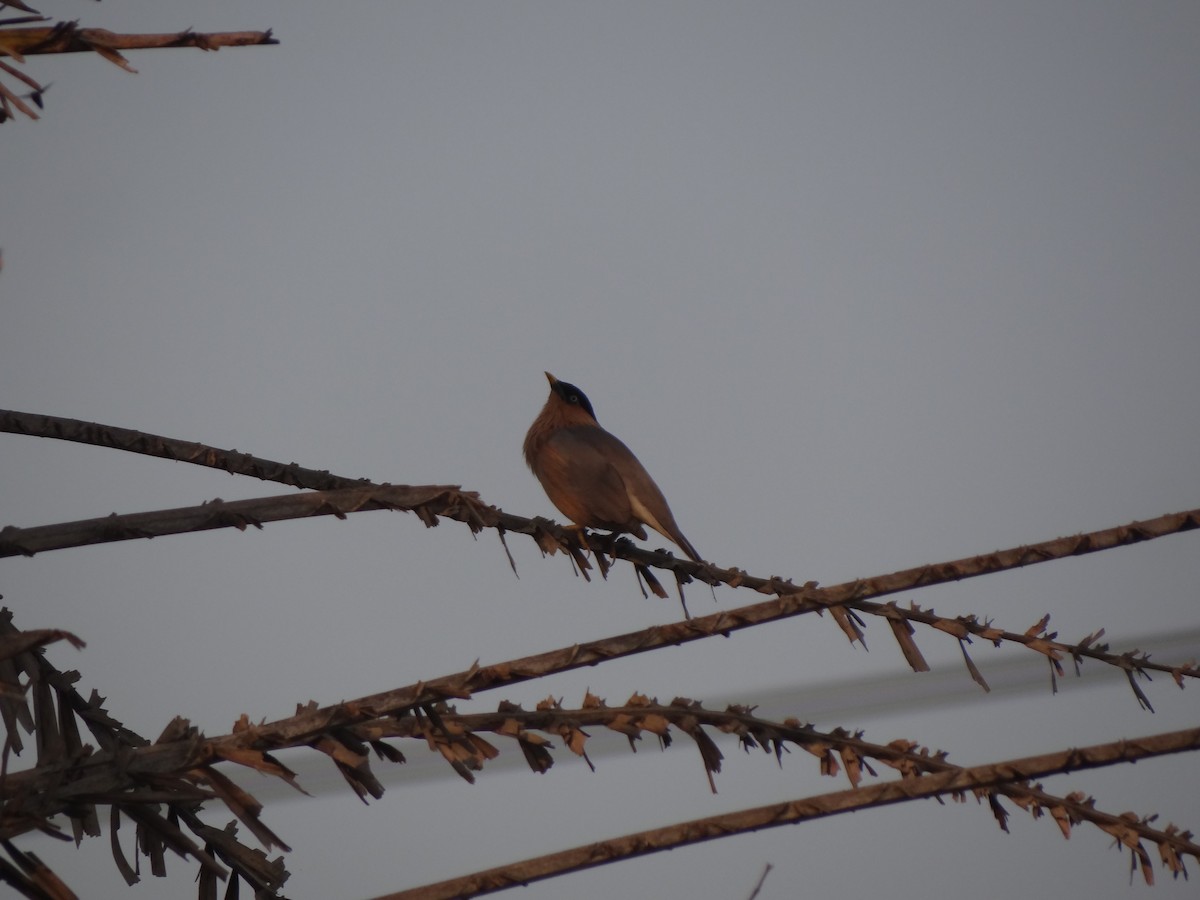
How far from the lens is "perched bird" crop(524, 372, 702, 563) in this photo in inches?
109

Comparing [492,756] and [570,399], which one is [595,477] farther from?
[492,756]

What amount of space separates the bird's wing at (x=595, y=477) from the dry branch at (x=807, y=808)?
176 centimetres

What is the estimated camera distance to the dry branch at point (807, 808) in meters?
0.95

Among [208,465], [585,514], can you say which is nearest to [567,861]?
[208,465]

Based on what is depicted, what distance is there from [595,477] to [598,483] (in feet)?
Result: 0.09

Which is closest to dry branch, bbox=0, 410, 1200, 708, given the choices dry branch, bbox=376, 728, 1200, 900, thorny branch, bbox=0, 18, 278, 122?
dry branch, bbox=376, 728, 1200, 900

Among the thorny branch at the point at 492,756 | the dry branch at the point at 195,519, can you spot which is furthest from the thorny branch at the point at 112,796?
the dry branch at the point at 195,519

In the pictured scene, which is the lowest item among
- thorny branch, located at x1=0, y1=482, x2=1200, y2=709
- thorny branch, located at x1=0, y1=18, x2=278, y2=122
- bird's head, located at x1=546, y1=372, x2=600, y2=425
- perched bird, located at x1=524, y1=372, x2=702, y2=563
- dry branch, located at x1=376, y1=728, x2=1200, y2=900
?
dry branch, located at x1=376, y1=728, x2=1200, y2=900

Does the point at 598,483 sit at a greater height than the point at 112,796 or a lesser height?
greater

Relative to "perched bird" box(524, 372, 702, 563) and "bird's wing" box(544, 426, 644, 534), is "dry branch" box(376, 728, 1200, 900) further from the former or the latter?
"bird's wing" box(544, 426, 644, 534)

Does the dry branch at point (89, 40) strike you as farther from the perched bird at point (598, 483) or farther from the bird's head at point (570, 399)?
the bird's head at point (570, 399)

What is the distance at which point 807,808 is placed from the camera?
0.98 m

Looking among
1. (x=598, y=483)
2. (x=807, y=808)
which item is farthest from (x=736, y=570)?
(x=598, y=483)

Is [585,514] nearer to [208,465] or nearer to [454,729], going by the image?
[208,465]
